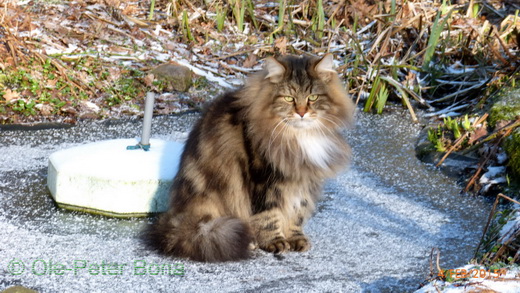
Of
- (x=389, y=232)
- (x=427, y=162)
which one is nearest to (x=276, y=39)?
(x=427, y=162)

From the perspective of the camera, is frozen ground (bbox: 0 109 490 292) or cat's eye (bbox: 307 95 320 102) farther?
cat's eye (bbox: 307 95 320 102)

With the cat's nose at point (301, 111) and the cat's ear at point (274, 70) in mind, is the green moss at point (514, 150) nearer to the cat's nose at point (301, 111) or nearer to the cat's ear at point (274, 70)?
the cat's nose at point (301, 111)

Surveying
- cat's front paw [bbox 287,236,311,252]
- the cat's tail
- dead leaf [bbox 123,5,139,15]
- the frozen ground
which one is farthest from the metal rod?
dead leaf [bbox 123,5,139,15]

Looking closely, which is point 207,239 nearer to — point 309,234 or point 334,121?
point 309,234

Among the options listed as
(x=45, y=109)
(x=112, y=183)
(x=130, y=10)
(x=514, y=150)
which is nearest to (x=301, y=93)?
(x=112, y=183)

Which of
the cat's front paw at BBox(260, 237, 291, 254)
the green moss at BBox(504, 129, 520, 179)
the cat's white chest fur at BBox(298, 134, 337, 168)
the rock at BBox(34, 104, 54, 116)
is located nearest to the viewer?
the cat's white chest fur at BBox(298, 134, 337, 168)

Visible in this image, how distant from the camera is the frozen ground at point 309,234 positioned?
3.30 m

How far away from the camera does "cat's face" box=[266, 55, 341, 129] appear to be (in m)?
3.50

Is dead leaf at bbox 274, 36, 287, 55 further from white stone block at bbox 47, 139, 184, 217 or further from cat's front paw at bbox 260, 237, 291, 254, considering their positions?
cat's front paw at bbox 260, 237, 291, 254

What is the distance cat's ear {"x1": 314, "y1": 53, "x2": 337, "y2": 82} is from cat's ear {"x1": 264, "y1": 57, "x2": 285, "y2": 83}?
0.20m

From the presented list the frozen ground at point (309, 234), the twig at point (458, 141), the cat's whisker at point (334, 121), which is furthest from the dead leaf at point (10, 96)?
the twig at point (458, 141)

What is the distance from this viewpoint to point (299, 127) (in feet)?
Result: 11.6

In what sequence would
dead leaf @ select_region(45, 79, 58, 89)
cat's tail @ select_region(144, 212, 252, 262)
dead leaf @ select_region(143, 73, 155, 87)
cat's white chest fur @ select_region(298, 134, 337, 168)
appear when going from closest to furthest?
cat's tail @ select_region(144, 212, 252, 262) → cat's white chest fur @ select_region(298, 134, 337, 168) → dead leaf @ select_region(45, 79, 58, 89) → dead leaf @ select_region(143, 73, 155, 87)

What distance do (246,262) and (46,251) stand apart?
1.10 metres
